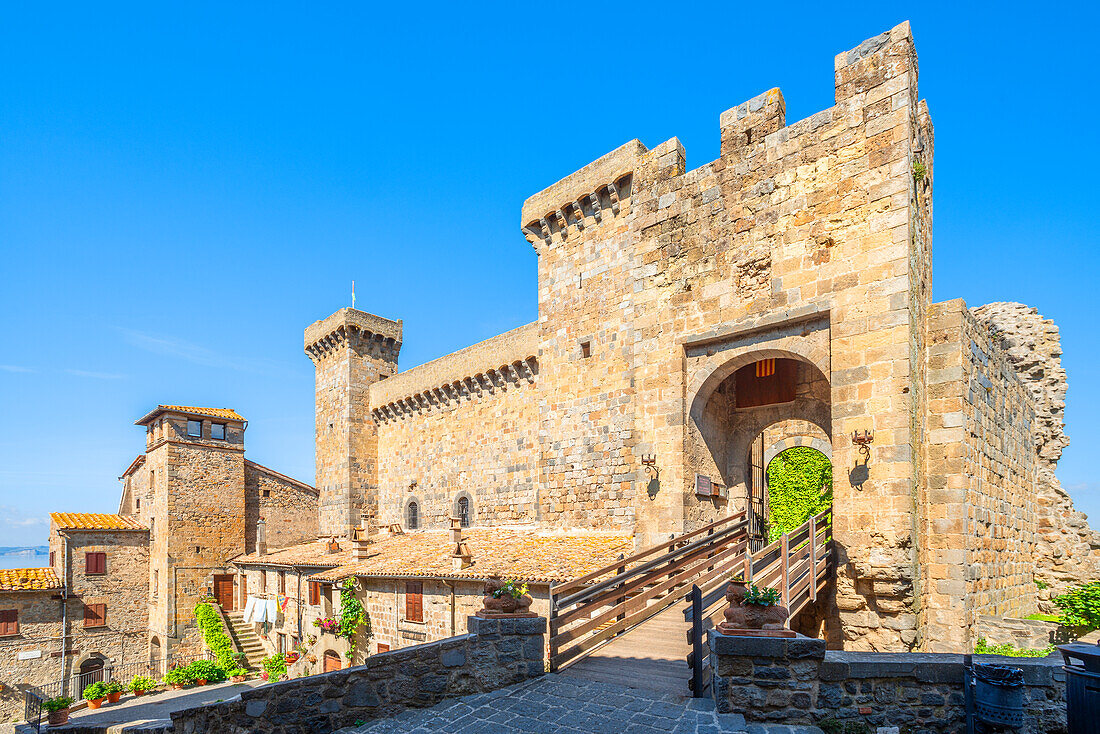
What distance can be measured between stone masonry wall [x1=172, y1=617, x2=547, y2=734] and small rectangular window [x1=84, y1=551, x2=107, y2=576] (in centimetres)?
2872

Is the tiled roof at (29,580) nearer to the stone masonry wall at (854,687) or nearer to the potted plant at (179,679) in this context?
the potted plant at (179,679)

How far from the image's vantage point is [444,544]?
21844 mm

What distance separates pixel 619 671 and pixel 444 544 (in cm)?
1466

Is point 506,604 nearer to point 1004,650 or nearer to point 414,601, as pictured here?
point 1004,650

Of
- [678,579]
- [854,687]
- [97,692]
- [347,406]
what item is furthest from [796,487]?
[97,692]

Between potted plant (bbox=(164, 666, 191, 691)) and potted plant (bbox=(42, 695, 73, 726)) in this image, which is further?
potted plant (bbox=(164, 666, 191, 691))

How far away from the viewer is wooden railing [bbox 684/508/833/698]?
23.4 feet

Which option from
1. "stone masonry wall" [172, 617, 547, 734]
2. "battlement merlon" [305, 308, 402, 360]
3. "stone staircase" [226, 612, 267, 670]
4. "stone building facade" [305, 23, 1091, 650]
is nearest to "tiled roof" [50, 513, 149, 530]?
"stone staircase" [226, 612, 267, 670]

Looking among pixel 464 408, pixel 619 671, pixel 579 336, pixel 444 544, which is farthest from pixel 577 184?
pixel 619 671

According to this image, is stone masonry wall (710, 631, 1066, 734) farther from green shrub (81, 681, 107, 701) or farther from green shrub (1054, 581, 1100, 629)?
green shrub (81, 681, 107, 701)

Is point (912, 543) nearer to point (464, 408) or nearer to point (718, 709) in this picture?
point (718, 709)

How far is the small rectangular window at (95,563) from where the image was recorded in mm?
29438

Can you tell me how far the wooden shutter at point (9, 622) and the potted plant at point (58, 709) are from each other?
10119mm

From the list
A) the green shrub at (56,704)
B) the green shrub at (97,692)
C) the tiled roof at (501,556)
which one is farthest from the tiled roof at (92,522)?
the tiled roof at (501,556)
